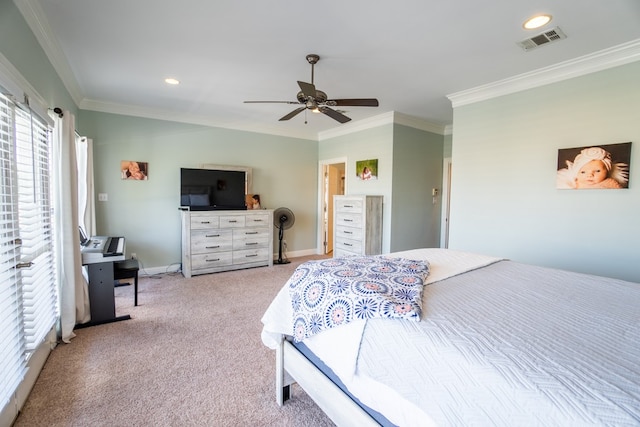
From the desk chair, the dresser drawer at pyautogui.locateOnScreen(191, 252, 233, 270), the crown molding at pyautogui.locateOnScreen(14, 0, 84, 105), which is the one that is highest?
the crown molding at pyautogui.locateOnScreen(14, 0, 84, 105)

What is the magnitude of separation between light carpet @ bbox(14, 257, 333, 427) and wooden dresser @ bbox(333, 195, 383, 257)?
191 cm

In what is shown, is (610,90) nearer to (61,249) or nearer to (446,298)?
(446,298)

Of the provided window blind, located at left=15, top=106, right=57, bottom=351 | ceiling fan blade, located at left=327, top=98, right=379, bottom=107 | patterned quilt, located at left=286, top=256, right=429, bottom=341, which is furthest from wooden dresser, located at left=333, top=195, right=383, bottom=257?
window blind, located at left=15, top=106, right=57, bottom=351

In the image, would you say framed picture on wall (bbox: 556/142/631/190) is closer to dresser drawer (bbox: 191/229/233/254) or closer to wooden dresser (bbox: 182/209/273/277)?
wooden dresser (bbox: 182/209/273/277)

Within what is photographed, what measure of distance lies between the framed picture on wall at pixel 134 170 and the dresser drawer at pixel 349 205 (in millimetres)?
2997

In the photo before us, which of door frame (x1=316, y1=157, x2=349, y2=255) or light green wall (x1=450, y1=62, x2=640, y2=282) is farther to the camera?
door frame (x1=316, y1=157, x2=349, y2=255)

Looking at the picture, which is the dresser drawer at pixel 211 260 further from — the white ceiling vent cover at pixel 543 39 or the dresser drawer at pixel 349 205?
the white ceiling vent cover at pixel 543 39

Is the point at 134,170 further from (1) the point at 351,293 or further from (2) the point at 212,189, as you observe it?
(1) the point at 351,293

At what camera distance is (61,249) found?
8.11ft

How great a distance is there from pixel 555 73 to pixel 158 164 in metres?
5.07

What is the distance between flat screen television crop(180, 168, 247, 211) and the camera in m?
4.48

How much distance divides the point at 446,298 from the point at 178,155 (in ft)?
14.6

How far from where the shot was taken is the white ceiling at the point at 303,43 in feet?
6.58

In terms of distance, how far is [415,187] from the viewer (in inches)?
190
